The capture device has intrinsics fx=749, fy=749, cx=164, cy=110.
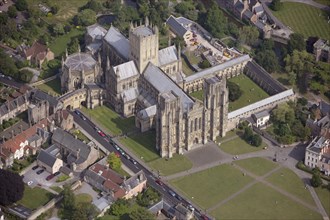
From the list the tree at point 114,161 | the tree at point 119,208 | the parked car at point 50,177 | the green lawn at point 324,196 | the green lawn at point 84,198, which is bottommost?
the green lawn at point 324,196

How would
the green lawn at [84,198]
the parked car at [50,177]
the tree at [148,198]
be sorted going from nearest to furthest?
1. the tree at [148,198]
2. the green lawn at [84,198]
3. the parked car at [50,177]

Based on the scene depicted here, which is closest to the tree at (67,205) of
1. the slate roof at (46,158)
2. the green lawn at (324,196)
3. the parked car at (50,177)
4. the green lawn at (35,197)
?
the green lawn at (35,197)

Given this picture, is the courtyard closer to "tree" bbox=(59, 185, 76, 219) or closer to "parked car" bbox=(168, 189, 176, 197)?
"parked car" bbox=(168, 189, 176, 197)

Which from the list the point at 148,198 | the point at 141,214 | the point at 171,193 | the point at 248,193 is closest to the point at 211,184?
the point at 248,193

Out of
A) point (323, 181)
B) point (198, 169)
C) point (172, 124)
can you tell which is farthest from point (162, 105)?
point (323, 181)

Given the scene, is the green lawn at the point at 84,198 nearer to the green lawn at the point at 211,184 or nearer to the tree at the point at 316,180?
the green lawn at the point at 211,184

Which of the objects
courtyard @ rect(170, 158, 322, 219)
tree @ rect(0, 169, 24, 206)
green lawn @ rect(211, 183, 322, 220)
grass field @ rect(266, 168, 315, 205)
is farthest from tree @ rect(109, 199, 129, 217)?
grass field @ rect(266, 168, 315, 205)

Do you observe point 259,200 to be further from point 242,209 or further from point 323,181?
point 323,181
